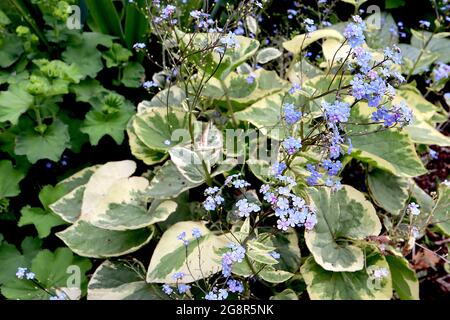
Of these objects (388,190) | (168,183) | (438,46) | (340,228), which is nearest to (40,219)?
(168,183)

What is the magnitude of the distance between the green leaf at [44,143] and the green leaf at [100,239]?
0.34 meters

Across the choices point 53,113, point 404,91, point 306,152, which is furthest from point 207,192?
point 404,91

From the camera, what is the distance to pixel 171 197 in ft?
6.43

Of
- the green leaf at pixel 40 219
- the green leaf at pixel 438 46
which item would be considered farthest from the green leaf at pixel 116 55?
the green leaf at pixel 438 46

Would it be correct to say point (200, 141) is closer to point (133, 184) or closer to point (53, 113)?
point (133, 184)

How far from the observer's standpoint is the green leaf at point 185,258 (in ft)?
5.74

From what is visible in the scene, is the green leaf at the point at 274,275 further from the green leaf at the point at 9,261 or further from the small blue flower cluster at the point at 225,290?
the green leaf at the point at 9,261

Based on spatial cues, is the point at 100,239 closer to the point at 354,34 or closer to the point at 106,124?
the point at 106,124

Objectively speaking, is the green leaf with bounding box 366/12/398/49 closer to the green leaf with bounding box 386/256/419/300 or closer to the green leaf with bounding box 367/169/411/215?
the green leaf with bounding box 367/169/411/215

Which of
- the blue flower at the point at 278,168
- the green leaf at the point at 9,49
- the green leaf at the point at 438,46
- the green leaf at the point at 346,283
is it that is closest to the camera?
the blue flower at the point at 278,168

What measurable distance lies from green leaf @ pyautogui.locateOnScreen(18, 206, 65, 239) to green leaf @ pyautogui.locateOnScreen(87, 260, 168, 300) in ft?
1.00

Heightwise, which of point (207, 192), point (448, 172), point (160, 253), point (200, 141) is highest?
point (207, 192)

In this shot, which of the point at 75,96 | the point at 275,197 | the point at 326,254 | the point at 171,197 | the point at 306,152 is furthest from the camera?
the point at 75,96
